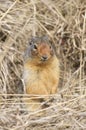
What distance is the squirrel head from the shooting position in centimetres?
677

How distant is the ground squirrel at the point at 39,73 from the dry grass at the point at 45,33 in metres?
0.16

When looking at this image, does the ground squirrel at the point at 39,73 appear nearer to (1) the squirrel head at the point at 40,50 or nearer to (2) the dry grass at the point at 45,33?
(1) the squirrel head at the point at 40,50

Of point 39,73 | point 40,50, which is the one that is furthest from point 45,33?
point 40,50

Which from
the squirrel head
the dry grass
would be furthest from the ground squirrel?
the dry grass

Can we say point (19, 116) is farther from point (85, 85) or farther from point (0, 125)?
point (85, 85)

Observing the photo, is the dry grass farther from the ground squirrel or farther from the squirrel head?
the squirrel head

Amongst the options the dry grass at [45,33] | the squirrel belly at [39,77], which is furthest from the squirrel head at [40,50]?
the dry grass at [45,33]

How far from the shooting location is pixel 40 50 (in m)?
6.79

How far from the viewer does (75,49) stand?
25.7ft

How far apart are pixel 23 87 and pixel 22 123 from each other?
3.17 feet

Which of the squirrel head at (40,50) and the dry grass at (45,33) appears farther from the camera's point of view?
the dry grass at (45,33)

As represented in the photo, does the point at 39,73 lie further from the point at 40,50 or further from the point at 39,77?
the point at 40,50

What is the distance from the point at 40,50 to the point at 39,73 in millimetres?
377

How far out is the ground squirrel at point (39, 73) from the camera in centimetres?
696
